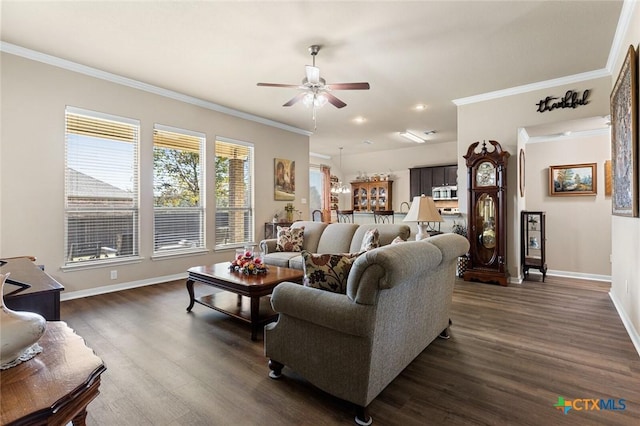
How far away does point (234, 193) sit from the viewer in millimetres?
5941

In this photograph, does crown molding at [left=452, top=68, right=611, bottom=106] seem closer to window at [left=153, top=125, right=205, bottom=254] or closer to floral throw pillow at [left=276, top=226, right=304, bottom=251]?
floral throw pillow at [left=276, top=226, right=304, bottom=251]

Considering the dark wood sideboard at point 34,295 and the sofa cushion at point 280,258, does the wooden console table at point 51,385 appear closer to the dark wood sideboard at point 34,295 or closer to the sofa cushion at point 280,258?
the dark wood sideboard at point 34,295

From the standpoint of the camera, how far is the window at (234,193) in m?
5.67

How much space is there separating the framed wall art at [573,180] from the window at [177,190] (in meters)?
6.25

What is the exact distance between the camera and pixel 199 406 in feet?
5.98

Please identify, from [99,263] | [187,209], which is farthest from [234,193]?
[99,263]

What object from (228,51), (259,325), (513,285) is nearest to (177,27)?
(228,51)

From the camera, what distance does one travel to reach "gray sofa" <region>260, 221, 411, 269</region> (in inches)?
163

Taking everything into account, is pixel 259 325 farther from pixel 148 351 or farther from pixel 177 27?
pixel 177 27

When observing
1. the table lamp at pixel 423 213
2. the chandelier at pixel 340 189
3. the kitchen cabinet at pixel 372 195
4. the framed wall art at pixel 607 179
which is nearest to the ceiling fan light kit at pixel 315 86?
the table lamp at pixel 423 213

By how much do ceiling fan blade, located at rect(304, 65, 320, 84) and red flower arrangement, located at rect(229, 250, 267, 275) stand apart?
198cm

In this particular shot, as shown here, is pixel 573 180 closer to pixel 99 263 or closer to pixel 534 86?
pixel 534 86

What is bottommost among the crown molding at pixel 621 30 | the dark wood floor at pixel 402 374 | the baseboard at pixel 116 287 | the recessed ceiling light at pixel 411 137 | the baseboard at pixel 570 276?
the dark wood floor at pixel 402 374

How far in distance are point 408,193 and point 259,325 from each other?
723 cm
